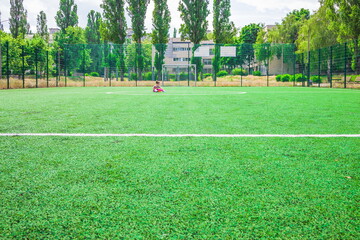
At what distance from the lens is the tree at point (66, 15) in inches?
1555

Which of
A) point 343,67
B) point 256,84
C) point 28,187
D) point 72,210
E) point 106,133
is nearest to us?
point 72,210

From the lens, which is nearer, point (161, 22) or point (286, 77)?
point (286, 77)

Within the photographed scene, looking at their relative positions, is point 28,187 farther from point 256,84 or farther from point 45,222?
point 256,84

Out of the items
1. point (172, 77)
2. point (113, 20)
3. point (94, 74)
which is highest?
point (113, 20)

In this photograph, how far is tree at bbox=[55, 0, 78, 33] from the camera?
3950 cm

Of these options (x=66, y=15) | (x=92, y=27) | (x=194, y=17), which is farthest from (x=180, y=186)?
(x=92, y=27)

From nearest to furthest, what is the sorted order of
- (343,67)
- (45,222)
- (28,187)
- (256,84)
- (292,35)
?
(45,222)
(28,187)
(343,67)
(256,84)
(292,35)

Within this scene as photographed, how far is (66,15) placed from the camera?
131 feet

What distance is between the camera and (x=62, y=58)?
76.5 ft

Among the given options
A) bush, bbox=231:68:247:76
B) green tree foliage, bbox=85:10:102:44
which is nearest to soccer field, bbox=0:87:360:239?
bush, bbox=231:68:247:76

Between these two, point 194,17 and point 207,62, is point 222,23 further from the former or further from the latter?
point 207,62

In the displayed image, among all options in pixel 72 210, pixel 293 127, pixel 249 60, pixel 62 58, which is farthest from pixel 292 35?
pixel 72 210

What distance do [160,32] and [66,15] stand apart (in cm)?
1606

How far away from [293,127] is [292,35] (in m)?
46.3
